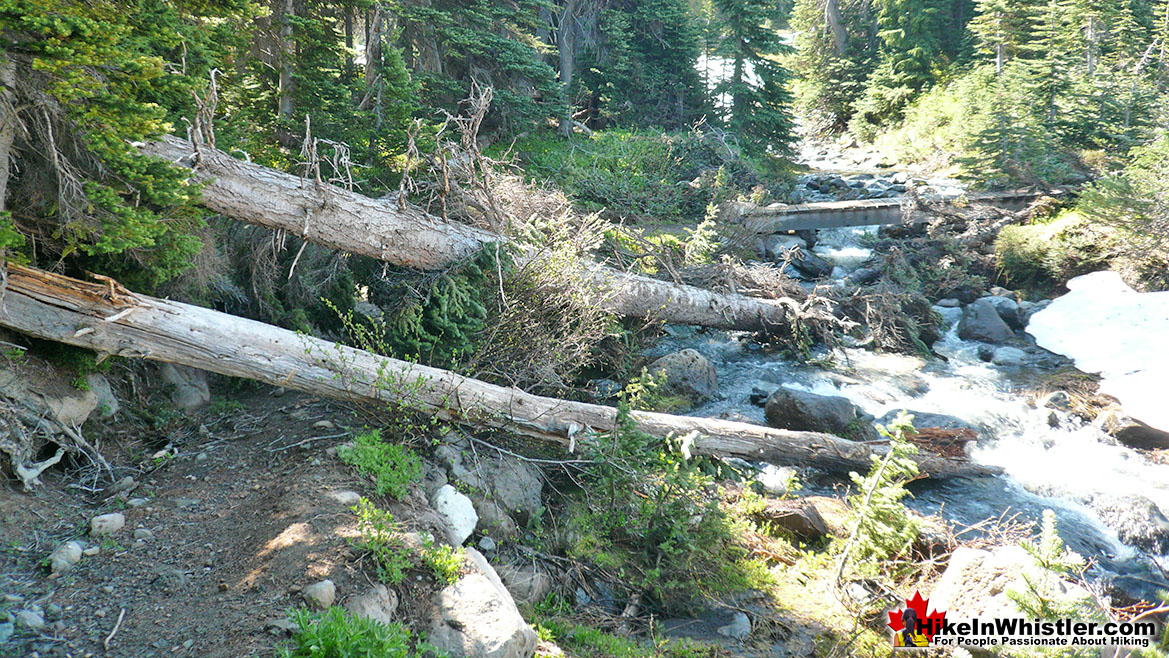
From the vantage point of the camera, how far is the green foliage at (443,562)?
3.85 metres

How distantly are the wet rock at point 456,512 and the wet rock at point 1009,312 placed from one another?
1054 centimetres

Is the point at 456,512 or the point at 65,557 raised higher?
the point at 65,557

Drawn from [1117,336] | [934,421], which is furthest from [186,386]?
[1117,336]

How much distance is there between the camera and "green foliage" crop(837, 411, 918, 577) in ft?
16.9

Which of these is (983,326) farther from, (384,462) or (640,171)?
(384,462)

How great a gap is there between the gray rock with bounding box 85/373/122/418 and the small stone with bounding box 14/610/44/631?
2.34 m

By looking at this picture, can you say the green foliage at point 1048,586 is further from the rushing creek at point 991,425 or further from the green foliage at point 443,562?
the green foliage at point 443,562

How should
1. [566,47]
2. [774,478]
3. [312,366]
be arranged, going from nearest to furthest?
[312,366] < [774,478] < [566,47]

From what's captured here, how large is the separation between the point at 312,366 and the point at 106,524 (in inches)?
69.8

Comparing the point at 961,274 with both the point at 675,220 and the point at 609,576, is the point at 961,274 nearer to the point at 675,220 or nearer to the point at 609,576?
the point at 675,220

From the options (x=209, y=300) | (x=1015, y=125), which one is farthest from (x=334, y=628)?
(x=1015, y=125)

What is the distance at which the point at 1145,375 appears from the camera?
9.15 metres

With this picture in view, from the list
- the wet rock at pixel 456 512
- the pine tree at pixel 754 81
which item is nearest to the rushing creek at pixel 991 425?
the wet rock at pixel 456 512

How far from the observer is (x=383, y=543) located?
392 cm
